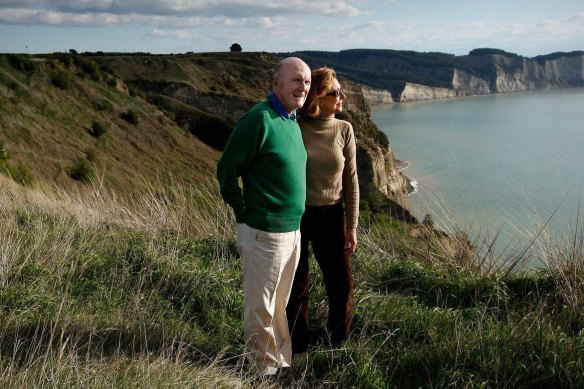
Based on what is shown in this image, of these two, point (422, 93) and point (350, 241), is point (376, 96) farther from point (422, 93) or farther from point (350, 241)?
point (350, 241)

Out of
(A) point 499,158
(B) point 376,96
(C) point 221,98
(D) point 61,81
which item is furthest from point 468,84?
(D) point 61,81

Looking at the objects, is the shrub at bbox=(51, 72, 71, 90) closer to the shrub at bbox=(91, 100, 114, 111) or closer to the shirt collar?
the shrub at bbox=(91, 100, 114, 111)

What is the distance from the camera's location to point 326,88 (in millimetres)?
3348

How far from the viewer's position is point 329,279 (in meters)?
3.65

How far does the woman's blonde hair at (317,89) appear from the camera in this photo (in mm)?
3344

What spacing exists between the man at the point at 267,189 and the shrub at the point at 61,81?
96.4ft

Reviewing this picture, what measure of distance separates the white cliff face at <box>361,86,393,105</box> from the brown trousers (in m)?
142

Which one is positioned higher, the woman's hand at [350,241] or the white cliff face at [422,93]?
the woman's hand at [350,241]

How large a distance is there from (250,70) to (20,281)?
63.0 m

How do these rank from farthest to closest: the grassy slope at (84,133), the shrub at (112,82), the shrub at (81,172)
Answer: the shrub at (112,82) < the grassy slope at (84,133) < the shrub at (81,172)

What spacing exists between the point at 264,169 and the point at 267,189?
10 centimetres

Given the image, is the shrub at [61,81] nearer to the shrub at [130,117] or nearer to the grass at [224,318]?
the shrub at [130,117]

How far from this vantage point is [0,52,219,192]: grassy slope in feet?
71.7

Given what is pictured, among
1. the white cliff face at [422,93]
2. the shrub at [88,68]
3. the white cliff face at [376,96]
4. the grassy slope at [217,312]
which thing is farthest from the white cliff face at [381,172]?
the white cliff face at [422,93]
